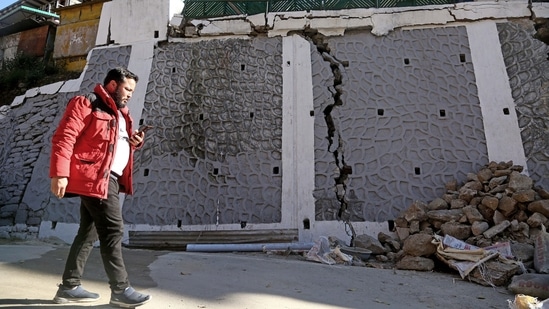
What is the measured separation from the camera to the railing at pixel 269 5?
7.15m

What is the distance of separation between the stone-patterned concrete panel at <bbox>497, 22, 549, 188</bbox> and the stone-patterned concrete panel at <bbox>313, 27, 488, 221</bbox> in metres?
0.58

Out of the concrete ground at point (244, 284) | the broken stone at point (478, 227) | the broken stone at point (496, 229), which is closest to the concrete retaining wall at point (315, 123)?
the broken stone at point (478, 227)

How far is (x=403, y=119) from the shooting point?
627 cm

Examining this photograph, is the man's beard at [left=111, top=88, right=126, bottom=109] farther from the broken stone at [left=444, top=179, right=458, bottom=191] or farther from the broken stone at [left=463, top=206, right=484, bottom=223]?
the broken stone at [left=444, top=179, right=458, bottom=191]

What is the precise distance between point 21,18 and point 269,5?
8.24 meters

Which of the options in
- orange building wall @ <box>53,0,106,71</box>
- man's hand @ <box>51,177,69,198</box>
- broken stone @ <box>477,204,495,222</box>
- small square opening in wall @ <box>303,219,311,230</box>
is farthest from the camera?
orange building wall @ <box>53,0,106,71</box>

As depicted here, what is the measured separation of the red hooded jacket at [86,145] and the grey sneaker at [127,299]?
1.86 feet

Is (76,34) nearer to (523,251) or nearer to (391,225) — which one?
(391,225)

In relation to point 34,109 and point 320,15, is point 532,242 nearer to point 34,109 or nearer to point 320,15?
point 320,15

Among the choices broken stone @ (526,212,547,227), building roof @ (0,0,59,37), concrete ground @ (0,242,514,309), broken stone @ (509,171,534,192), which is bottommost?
concrete ground @ (0,242,514,309)

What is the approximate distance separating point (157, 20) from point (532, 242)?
6.73 metres

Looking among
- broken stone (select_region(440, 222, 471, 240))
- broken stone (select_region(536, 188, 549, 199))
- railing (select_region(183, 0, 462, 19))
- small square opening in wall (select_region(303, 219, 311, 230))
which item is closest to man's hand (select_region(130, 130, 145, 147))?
small square opening in wall (select_region(303, 219, 311, 230))

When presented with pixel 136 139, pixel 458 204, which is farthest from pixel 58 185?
pixel 458 204

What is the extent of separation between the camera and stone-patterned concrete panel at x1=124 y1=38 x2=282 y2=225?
6008mm
